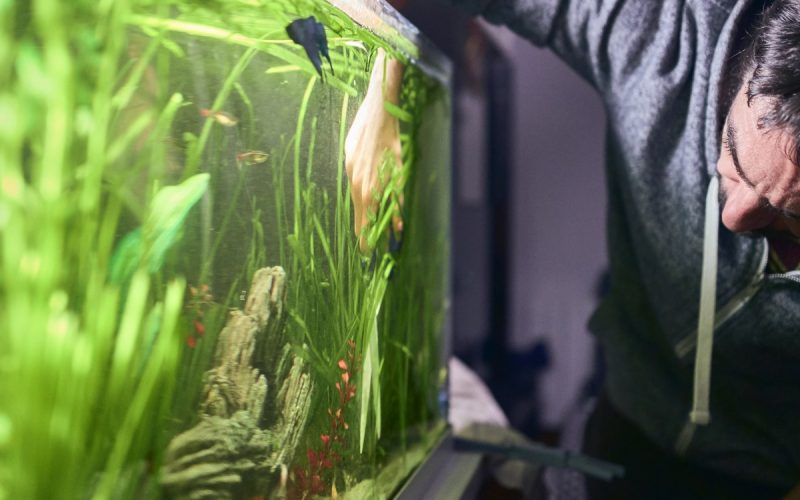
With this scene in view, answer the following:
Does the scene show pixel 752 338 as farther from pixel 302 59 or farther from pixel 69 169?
pixel 69 169

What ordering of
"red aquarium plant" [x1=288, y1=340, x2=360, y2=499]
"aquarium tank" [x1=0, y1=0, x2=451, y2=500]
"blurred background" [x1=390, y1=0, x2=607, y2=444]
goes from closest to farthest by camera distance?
"aquarium tank" [x1=0, y1=0, x2=451, y2=500]
"red aquarium plant" [x1=288, y1=340, x2=360, y2=499]
"blurred background" [x1=390, y1=0, x2=607, y2=444]

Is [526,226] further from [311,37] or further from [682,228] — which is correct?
[311,37]

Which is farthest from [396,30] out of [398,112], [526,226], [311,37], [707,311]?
[526,226]

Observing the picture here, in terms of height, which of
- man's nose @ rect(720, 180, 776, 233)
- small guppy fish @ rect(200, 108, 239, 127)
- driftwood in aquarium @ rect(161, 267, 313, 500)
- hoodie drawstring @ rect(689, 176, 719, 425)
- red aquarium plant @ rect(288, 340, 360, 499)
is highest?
small guppy fish @ rect(200, 108, 239, 127)

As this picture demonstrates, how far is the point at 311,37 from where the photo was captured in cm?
46

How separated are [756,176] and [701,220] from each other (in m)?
0.11

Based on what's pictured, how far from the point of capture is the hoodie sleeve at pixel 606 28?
846 millimetres

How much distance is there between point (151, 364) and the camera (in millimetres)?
354

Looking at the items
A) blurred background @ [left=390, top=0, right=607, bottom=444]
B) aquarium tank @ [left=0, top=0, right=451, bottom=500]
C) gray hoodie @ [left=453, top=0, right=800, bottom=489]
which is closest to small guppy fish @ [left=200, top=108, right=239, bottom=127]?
aquarium tank @ [left=0, top=0, right=451, bottom=500]

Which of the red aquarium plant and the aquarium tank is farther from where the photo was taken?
the red aquarium plant

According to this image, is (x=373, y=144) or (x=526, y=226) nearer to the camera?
(x=373, y=144)

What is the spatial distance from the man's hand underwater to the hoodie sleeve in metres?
0.29

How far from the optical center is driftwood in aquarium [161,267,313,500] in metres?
0.39

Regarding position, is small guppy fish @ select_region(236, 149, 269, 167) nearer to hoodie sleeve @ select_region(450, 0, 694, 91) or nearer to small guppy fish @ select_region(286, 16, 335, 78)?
small guppy fish @ select_region(286, 16, 335, 78)
